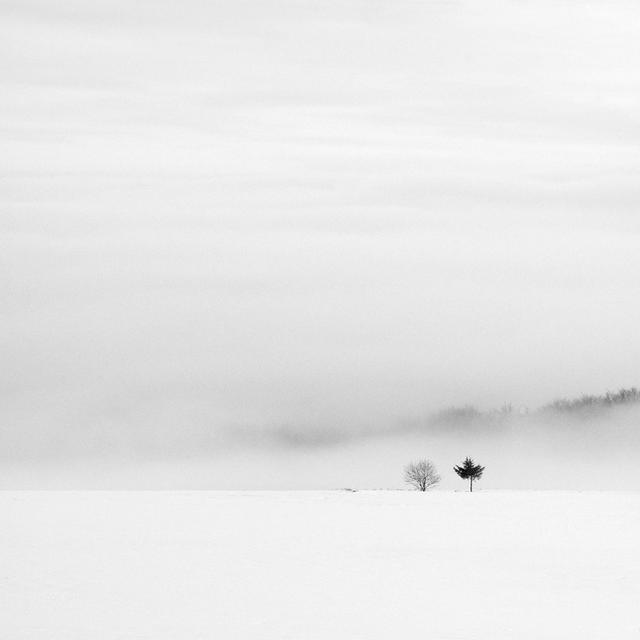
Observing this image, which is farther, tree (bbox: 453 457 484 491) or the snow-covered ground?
tree (bbox: 453 457 484 491)

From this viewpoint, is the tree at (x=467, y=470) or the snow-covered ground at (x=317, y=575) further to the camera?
the tree at (x=467, y=470)

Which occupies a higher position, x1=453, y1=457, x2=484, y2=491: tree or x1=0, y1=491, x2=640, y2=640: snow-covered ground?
x1=453, y1=457, x2=484, y2=491: tree

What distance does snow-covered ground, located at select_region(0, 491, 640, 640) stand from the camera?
2631cm

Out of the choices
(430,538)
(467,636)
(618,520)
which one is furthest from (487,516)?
(467,636)

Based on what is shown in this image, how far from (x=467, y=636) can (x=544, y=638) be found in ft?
5.64

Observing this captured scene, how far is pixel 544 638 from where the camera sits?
2492 centimetres

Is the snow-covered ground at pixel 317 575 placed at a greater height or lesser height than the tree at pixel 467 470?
lesser

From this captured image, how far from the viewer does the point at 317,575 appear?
35.1 metres

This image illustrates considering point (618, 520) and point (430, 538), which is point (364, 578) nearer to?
point (430, 538)

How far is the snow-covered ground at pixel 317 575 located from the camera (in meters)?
26.3

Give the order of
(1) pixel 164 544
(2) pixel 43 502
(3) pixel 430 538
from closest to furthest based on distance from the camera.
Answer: (1) pixel 164 544
(3) pixel 430 538
(2) pixel 43 502

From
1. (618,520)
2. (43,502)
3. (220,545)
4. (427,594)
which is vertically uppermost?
(43,502)

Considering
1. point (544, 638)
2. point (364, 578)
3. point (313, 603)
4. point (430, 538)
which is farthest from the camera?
point (430, 538)

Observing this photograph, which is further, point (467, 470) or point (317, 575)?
point (467, 470)
